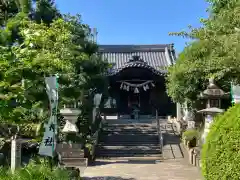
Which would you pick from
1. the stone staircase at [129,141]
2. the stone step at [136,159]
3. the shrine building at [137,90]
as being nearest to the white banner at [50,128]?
the stone step at [136,159]

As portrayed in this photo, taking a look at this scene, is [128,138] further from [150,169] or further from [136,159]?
[150,169]

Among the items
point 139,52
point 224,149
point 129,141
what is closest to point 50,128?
point 224,149

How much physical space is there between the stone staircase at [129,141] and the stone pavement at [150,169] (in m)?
0.90

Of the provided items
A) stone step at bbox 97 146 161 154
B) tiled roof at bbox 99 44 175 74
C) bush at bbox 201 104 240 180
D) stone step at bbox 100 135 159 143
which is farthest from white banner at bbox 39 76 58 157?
tiled roof at bbox 99 44 175 74

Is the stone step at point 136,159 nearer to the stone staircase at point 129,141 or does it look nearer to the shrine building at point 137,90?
the stone staircase at point 129,141

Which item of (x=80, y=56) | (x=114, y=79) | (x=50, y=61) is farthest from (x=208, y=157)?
(x=114, y=79)

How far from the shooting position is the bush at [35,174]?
7.02 meters

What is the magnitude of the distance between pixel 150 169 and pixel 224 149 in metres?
7.69

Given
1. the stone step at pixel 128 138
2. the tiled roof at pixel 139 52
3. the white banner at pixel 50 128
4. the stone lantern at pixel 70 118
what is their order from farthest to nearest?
the tiled roof at pixel 139 52 → the stone step at pixel 128 138 → the stone lantern at pixel 70 118 → the white banner at pixel 50 128

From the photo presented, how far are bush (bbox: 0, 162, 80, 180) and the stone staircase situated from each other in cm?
815

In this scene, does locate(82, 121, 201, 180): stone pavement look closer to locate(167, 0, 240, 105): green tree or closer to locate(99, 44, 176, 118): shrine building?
locate(167, 0, 240, 105): green tree

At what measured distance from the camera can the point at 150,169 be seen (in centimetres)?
1253

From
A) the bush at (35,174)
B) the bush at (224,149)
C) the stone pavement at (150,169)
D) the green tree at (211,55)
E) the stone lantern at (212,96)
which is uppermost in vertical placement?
the green tree at (211,55)

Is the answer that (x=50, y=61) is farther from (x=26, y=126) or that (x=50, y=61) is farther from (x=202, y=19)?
(x=26, y=126)
